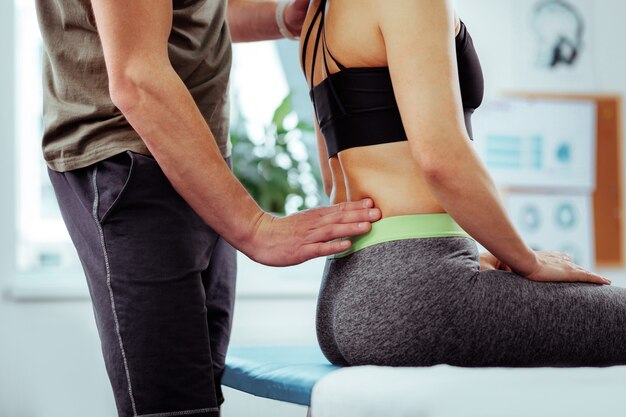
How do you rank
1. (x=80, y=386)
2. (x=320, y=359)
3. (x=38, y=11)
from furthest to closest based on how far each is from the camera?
1. (x=80, y=386)
2. (x=320, y=359)
3. (x=38, y=11)

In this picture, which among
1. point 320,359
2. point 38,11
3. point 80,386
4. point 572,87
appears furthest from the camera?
point 572,87

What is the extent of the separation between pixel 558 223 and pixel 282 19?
201 centimetres

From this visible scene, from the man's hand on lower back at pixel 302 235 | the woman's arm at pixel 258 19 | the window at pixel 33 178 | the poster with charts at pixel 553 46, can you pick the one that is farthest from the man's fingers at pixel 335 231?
the poster with charts at pixel 553 46

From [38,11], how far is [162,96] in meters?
0.26

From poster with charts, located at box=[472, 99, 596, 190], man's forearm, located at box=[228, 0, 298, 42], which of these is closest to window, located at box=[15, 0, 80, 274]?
man's forearm, located at box=[228, 0, 298, 42]

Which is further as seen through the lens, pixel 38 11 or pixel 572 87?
pixel 572 87

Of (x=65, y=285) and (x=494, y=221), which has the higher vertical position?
(x=494, y=221)

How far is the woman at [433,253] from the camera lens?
987 millimetres

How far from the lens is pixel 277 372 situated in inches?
44.2

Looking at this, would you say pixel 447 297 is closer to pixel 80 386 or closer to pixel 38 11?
pixel 38 11

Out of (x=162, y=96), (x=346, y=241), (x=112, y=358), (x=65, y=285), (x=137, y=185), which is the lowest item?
(x=65, y=285)

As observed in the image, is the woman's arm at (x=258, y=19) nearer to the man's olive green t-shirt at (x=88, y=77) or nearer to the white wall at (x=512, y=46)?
the man's olive green t-shirt at (x=88, y=77)

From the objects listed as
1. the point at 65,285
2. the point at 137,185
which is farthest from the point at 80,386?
the point at 137,185

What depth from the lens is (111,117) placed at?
1.05 m
